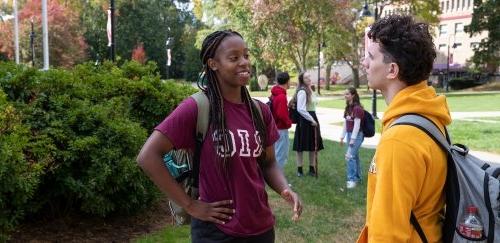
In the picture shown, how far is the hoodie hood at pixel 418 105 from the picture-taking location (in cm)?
192

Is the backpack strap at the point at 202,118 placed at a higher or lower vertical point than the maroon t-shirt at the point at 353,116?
higher

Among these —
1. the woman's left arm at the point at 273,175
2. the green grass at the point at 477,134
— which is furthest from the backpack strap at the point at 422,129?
the green grass at the point at 477,134

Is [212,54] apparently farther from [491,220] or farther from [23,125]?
[23,125]

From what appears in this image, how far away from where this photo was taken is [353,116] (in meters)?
8.35

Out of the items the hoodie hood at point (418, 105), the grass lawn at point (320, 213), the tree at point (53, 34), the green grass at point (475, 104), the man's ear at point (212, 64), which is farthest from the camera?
the tree at point (53, 34)

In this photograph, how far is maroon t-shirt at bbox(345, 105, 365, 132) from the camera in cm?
821

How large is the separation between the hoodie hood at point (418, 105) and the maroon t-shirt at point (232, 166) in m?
0.81

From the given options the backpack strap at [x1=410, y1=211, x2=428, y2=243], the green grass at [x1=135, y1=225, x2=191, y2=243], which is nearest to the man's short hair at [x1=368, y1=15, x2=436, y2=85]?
the backpack strap at [x1=410, y1=211, x2=428, y2=243]

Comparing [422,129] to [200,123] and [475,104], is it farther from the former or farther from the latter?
[475,104]

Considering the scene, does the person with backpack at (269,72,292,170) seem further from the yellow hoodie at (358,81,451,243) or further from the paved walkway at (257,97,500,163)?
the yellow hoodie at (358,81,451,243)

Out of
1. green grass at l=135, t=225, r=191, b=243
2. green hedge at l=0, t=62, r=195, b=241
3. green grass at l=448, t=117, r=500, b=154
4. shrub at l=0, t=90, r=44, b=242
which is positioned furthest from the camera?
green grass at l=448, t=117, r=500, b=154

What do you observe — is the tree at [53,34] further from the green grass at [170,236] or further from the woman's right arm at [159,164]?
the woman's right arm at [159,164]

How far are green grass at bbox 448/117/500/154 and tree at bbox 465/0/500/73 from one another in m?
35.2

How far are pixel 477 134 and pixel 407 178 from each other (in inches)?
571
